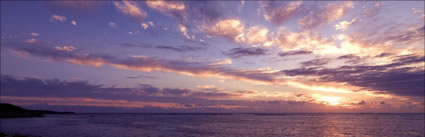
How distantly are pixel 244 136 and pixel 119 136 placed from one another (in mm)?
27845

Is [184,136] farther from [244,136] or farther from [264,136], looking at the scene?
[264,136]

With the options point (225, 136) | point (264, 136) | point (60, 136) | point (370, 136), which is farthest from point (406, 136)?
point (60, 136)

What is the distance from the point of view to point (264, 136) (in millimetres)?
60750

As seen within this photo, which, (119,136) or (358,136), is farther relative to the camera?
(358,136)

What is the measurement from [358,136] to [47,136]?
69653 millimetres

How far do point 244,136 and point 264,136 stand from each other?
458 cm

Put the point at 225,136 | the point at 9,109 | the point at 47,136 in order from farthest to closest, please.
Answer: the point at 9,109 → the point at 225,136 → the point at 47,136

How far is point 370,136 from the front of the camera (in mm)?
62781

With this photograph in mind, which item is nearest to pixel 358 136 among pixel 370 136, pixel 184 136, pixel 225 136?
pixel 370 136

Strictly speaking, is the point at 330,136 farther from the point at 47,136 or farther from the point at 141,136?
the point at 47,136

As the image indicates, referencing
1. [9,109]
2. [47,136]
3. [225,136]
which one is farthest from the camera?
[9,109]

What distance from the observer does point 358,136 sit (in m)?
63.0

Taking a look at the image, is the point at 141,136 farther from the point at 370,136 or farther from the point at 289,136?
the point at 370,136

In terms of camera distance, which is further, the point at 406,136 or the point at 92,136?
the point at 406,136
